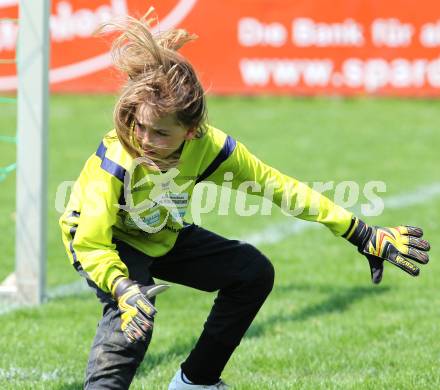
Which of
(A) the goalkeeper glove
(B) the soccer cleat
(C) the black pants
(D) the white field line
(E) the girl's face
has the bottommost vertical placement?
(D) the white field line

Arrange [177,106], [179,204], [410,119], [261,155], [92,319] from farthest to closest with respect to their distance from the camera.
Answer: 1. [410,119]
2. [261,155]
3. [92,319]
4. [179,204]
5. [177,106]

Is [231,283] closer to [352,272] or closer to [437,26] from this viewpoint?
[352,272]

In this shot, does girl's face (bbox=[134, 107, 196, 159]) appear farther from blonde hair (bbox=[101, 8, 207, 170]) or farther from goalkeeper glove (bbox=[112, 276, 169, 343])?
goalkeeper glove (bbox=[112, 276, 169, 343])

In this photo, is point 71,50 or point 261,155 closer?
point 261,155

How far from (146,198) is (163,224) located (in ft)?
0.74

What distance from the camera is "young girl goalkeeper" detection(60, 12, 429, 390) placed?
11.3 ft

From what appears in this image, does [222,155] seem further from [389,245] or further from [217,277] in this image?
[389,245]

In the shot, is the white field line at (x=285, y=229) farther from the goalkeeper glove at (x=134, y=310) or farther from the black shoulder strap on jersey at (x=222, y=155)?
the goalkeeper glove at (x=134, y=310)

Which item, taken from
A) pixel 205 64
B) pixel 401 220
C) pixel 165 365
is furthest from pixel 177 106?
pixel 205 64

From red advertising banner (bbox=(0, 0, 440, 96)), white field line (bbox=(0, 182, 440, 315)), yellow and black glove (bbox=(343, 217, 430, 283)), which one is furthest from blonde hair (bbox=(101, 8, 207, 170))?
red advertising banner (bbox=(0, 0, 440, 96))

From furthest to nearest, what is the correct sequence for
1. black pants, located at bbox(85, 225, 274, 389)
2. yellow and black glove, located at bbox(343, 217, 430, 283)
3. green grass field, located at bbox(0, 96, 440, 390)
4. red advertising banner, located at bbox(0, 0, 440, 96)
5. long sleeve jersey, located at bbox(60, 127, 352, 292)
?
red advertising banner, located at bbox(0, 0, 440, 96) → green grass field, located at bbox(0, 96, 440, 390) → black pants, located at bbox(85, 225, 274, 389) → yellow and black glove, located at bbox(343, 217, 430, 283) → long sleeve jersey, located at bbox(60, 127, 352, 292)

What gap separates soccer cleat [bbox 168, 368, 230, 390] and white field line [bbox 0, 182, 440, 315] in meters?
1.70

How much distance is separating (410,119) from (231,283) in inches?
403

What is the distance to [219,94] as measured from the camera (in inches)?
605
